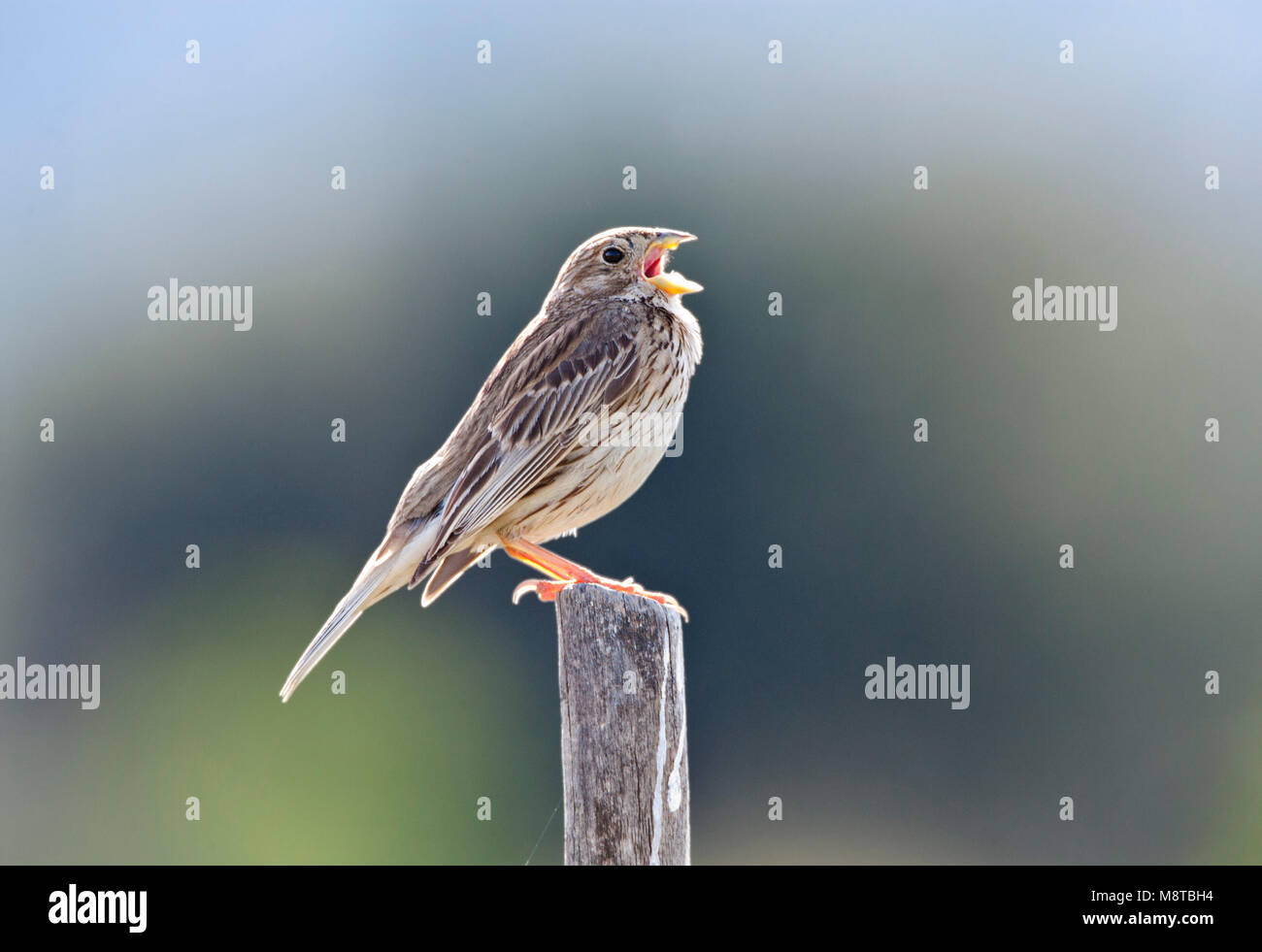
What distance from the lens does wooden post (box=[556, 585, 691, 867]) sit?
8031mm

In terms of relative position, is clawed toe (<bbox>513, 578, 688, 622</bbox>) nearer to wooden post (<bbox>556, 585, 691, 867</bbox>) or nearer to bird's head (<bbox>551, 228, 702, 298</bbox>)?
wooden post (<bbox>556, 585, 691, 867</bbox>)

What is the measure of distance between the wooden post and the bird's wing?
6.08ft

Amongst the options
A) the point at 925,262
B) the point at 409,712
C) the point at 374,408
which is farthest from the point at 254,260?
the point at 409,712

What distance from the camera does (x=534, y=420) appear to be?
33.5 ft

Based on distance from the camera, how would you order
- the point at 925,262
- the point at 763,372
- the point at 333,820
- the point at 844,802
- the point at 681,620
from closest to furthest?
the point at 681,620, the point at 333,820, the point at 844,802, the point at 763,372, the point at 925,262

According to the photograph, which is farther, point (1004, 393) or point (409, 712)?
point (1004, 393)

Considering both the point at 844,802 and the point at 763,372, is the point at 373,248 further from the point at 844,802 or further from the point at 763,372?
the point at 844,802

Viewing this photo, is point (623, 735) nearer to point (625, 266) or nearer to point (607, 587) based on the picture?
point (607, 587)

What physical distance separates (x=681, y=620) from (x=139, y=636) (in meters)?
31.9

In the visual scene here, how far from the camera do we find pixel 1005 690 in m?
33.1

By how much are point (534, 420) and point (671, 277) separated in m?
1.35

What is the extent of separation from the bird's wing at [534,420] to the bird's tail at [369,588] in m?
0.24

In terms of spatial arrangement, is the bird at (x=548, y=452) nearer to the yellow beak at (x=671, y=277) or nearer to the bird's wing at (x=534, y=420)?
the bird's wing at (x=534, y=420)

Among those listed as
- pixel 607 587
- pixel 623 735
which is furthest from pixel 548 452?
pixel 623 735
